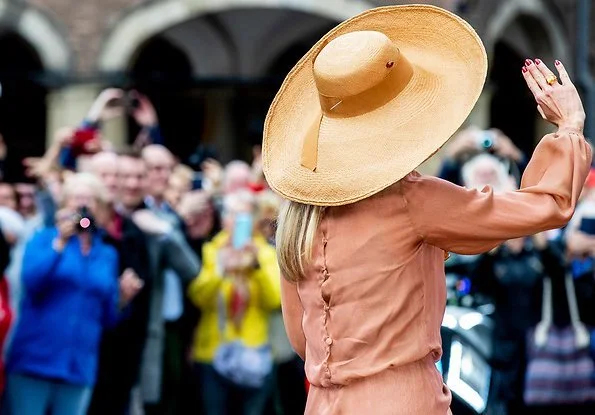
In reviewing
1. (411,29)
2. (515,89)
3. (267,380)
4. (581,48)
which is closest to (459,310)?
(267,380)

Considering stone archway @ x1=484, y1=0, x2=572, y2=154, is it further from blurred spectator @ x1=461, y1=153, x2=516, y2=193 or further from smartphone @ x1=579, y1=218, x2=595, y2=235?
blurred spectator @ x1=461, y1=153, x2=516, y2=193

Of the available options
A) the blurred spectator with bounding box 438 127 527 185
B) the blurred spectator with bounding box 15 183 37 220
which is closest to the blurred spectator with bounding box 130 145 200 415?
the blurred spectator with bounding box 15 183 37 220

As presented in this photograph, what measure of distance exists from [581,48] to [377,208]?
18483 mm

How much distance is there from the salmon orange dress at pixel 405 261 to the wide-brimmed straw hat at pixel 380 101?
0.12m

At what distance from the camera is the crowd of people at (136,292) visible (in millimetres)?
8109

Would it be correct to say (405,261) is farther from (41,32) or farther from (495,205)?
(41,32)

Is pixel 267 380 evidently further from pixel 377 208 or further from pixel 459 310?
pixel 377 208

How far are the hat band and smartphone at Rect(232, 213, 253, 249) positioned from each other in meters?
4.97

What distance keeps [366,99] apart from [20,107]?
19.1 metres

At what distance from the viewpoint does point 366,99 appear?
4211 millimetres

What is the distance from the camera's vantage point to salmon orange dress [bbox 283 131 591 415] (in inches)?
162

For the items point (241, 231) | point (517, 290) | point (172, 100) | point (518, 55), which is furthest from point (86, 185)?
point (518, 55)

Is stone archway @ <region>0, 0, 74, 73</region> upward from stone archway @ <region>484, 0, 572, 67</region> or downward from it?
downward

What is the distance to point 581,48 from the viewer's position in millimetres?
22016
